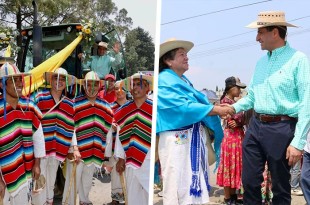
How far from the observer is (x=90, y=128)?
15.0 ft

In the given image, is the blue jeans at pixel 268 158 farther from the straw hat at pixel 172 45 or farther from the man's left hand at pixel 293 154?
the straw hat at pixel 172 45

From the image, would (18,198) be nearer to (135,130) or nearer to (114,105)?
(135,130)

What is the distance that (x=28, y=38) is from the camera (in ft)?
23.7

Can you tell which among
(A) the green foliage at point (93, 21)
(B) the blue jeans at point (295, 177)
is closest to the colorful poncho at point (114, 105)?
(A) the green foliage at point (93, 21)

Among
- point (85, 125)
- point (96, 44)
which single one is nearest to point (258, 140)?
point (85, 125)

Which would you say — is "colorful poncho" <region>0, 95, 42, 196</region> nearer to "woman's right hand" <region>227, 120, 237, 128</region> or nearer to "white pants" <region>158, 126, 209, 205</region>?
"white pants" <region>158, 126, 209, 205</region>

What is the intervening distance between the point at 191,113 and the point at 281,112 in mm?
655

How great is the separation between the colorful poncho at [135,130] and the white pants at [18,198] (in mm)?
1032

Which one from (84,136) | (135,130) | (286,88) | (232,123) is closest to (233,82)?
(232,123)

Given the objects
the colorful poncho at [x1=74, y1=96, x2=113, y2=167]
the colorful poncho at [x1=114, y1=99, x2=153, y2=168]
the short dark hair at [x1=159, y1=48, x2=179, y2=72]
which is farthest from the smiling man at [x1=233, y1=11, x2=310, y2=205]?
the colorful poncho at [x1=74, y1=96, x2=113, y2=167]

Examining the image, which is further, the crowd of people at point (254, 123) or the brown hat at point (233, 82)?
the brown hat at point (233, 82)

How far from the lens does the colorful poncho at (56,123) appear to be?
436 cm

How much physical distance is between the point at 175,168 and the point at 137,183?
1.07m

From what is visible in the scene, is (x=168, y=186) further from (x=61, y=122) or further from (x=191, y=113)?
(x=61, y=122)
